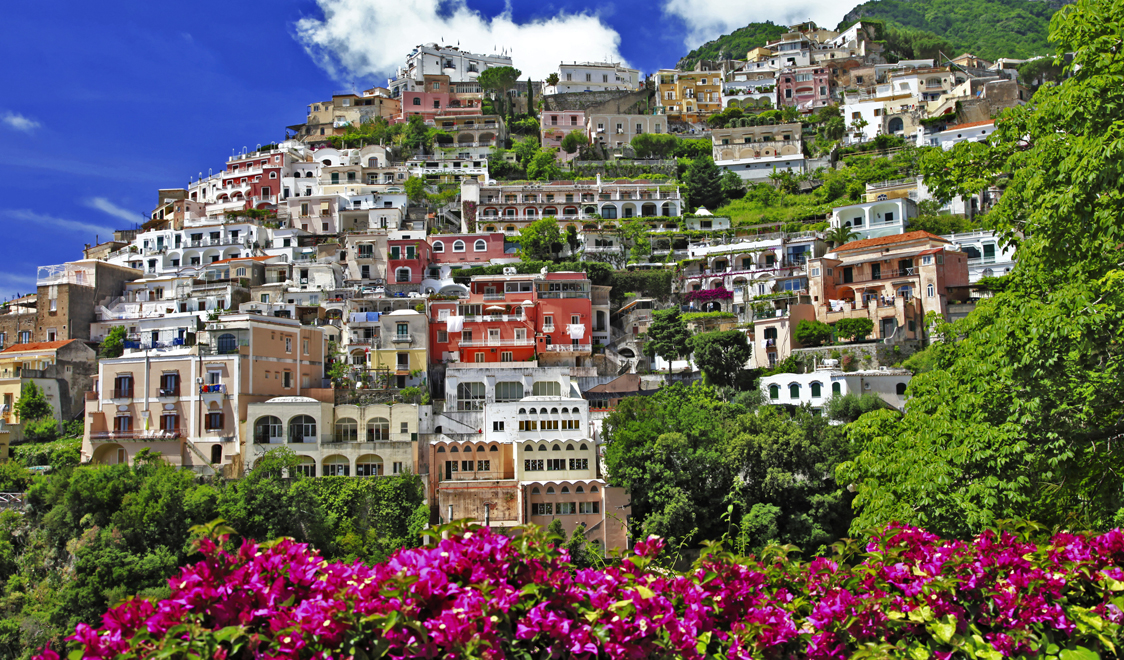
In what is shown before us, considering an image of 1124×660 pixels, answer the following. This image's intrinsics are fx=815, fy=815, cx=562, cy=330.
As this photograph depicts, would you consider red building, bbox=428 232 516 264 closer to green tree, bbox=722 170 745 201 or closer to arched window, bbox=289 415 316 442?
arched window, bbox=289 415 316 442

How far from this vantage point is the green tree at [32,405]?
3684cm

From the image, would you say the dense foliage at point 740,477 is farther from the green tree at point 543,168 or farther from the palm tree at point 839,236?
the green tree at point 543,168

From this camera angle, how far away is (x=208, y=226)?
56.0 meters

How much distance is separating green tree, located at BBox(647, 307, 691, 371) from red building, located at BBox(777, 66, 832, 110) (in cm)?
4859

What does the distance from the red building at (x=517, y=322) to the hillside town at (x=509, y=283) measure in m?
0.14

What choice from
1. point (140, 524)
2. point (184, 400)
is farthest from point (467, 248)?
point (140, 524)

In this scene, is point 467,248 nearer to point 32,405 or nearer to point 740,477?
point 32,405

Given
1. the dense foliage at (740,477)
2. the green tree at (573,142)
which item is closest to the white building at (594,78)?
the green tree at (573,142)

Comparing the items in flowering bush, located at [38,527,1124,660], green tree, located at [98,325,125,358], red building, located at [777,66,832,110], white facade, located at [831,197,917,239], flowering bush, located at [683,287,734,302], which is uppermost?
red building, located at [777,66,832,110]

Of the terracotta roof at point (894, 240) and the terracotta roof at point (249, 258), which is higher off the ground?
the terracotta roof at point (249, 258)

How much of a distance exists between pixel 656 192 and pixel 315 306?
28.7m

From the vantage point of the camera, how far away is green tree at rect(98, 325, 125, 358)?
41.4 metres

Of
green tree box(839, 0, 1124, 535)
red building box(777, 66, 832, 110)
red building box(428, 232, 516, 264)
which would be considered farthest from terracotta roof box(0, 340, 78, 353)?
red building box(777, 66, 832, 110)

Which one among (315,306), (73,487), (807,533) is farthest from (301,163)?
(807,533)
